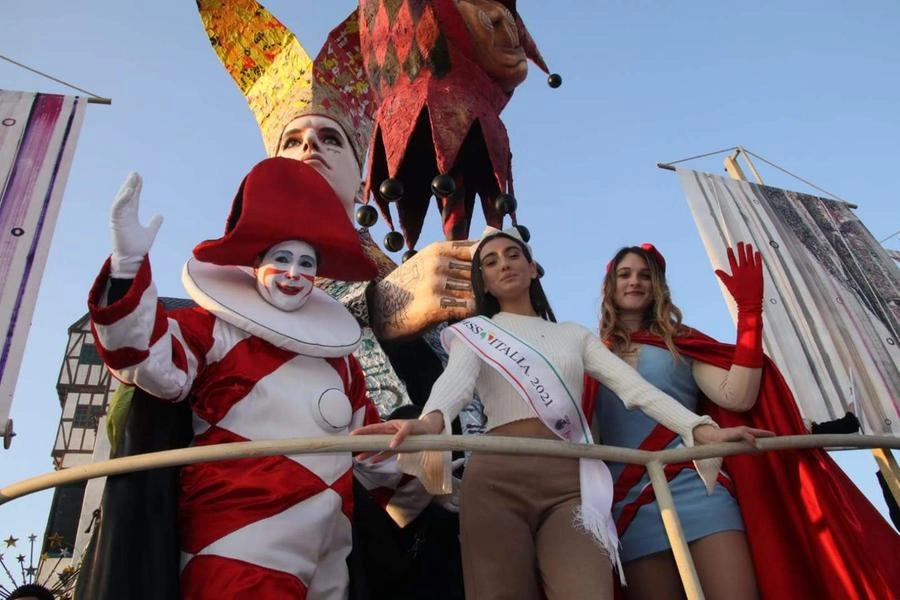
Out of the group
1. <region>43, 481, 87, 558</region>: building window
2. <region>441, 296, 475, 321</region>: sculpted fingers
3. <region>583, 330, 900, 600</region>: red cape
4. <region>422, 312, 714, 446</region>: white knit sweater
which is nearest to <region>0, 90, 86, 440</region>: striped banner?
<region>441, 296, 475, 321</region>: sculpted fingers

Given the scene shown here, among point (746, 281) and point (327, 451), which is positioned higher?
point (746, 281)

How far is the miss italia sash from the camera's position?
2.16 metres

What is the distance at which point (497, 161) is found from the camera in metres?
4.94

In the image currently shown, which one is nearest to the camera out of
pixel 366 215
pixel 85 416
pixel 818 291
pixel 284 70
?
pixel 366 215

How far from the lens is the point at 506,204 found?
4.83 m

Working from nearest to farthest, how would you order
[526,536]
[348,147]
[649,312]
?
[526,536], [649,312], [348,147]

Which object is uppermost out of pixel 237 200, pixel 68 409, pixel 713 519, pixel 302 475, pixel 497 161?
pixel 68 409

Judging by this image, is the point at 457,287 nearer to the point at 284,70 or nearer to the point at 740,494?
the point at 740,494

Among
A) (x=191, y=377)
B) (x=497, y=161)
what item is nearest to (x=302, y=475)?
(x=191, y=377)

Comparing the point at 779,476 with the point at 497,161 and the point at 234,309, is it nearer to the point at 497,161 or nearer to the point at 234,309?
the point at 234,309

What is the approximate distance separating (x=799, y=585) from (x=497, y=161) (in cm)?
318

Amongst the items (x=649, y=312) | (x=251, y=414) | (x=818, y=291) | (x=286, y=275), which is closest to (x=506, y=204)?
(x=649, y=312)

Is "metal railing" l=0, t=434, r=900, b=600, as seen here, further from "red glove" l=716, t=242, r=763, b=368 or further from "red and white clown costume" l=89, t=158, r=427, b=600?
"red glove" l=716, t=242, r=763, b=368

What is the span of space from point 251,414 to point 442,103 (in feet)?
9.22
